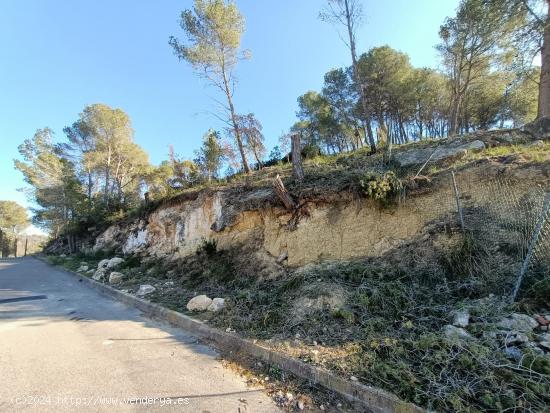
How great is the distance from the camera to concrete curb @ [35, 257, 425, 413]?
2549 millimetres

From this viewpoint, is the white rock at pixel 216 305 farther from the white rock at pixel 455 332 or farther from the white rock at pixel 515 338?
the white rock at pixel 515 338

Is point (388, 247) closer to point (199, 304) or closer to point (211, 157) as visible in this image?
point (199, 304)

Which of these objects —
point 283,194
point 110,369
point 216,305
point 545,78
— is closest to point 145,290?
point 216,305

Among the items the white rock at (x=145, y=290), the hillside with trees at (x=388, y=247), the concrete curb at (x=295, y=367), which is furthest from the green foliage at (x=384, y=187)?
the white rock at (x=145, y=290)

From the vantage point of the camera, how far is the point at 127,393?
9.20 ft

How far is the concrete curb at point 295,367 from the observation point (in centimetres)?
255

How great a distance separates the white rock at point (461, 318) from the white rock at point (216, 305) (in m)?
3.73

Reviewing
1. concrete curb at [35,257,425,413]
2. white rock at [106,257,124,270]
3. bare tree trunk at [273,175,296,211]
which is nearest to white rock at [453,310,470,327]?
concrete curb at [35,257,425,413]

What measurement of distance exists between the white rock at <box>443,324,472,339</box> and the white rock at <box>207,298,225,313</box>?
3612 millimetres

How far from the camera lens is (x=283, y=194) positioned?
23.3 feet

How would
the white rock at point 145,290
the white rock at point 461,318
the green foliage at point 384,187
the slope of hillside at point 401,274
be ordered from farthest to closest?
the white rock at point 145,290 < the green foliage at point 384,187 < the white rock at point 461,318 < the slope of hillside at point 401,274

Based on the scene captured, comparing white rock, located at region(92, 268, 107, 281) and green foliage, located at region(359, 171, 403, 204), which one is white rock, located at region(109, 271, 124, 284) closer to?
white rock, located at region(92, 268, 107, 281)

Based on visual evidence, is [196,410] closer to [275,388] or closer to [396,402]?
[275,388]

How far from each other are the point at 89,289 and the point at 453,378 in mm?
10089
